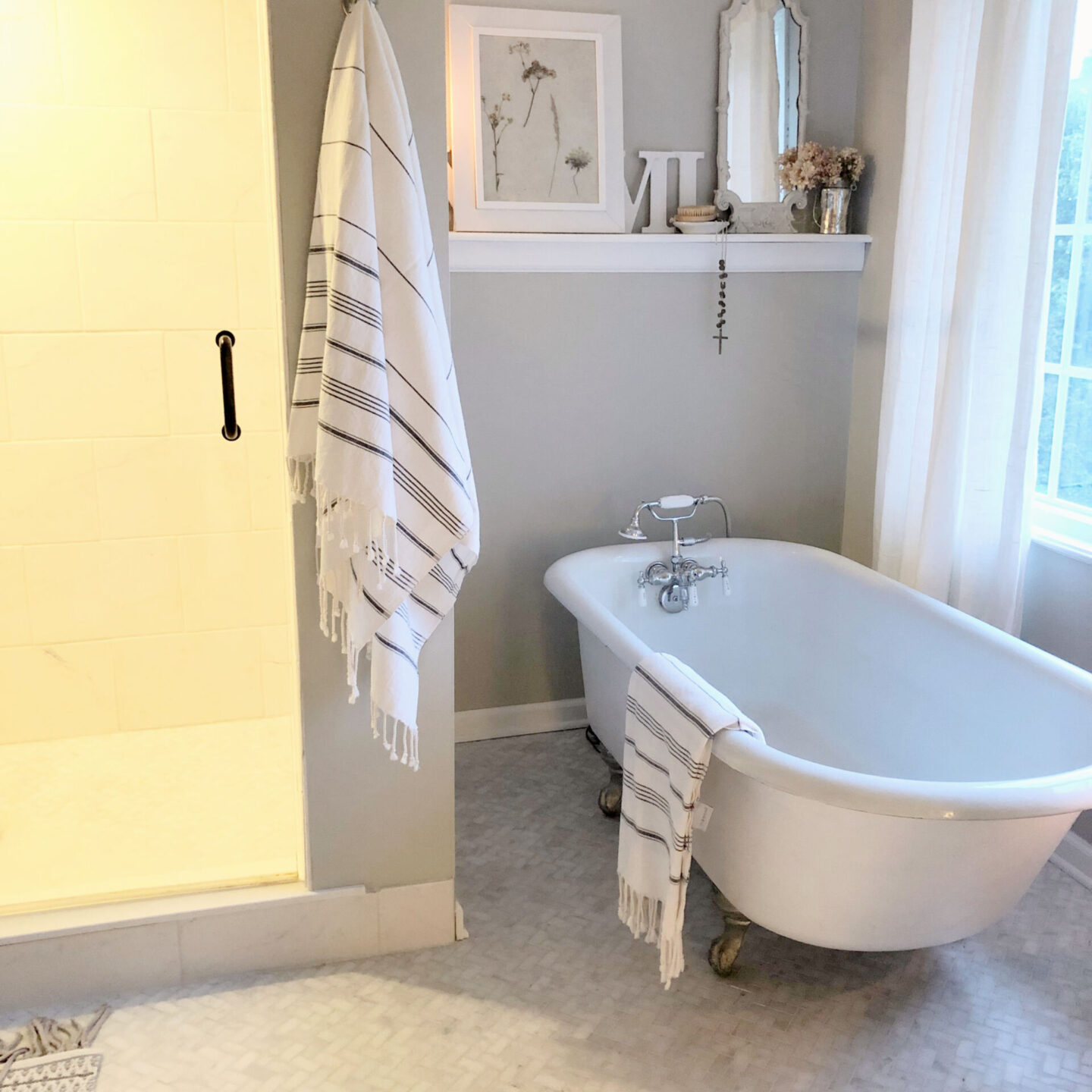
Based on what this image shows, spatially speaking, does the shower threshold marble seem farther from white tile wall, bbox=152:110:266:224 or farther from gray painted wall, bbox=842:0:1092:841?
gray painted wall, bbox=842:0:1092:841

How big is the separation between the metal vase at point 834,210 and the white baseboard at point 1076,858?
169 centimetres

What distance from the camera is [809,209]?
3.17 meters

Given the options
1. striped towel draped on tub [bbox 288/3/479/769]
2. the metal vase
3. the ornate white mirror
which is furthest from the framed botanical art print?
striped towel draped on tub [bbox 288/3/479/769]

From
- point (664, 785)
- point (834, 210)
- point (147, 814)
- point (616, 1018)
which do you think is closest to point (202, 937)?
point (147, 814)

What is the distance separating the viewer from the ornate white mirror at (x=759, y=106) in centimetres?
300

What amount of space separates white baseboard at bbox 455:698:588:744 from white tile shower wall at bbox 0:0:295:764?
1.78 feet

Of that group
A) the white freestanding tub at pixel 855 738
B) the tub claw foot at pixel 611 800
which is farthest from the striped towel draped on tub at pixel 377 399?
the tub claw foot at pixel 611 800

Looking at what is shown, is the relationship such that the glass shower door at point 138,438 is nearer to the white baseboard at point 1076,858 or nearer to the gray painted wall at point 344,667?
the gray painted wall at point 344,667

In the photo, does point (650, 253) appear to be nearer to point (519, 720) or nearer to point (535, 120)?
point (535, 120)

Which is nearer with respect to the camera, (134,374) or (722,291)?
(134,374)

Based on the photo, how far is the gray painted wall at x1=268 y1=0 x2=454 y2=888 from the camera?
1813 millimetres

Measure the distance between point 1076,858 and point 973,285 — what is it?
1.35 metres

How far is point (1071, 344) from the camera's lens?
8.65ft

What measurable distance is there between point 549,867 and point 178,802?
0.87 m
